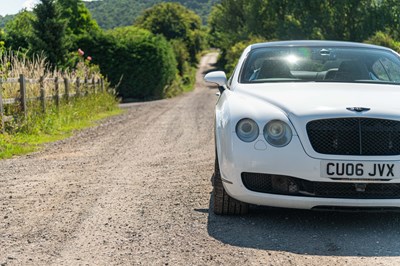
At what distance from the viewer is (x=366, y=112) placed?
4.43 meters

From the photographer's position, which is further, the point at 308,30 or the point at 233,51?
the point at 233,51

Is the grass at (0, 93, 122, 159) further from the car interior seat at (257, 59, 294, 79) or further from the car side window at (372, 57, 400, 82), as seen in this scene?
the car side window at (372, 57, 400, 82)

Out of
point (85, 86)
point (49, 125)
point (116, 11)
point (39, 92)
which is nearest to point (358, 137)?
point (49, 125)

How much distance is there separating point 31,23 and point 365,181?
2824 cm

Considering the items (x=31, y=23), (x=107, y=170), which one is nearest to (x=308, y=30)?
(x=31, y=23)

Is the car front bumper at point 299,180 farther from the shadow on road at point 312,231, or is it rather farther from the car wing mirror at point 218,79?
the car wing mirror at point 218,79

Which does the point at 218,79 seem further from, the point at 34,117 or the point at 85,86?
the point at 85,86

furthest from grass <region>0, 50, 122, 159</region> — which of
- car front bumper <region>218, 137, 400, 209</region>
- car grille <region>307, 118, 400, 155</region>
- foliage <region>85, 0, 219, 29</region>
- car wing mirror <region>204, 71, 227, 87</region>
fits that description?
foliage <region>85, 0, 219, 29</region>

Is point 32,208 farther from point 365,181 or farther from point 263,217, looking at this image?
point 365,181

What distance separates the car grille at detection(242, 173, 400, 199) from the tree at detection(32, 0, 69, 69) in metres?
26.7

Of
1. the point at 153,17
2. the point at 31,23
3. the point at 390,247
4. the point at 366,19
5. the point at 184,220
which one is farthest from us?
the point at 153,17

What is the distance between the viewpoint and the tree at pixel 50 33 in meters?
29.7

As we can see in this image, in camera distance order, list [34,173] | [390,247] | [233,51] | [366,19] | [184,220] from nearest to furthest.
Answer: [390,247] → [184,220] → [34,173] → [366,19] → [233,51]

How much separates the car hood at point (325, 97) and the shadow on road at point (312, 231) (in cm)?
90
